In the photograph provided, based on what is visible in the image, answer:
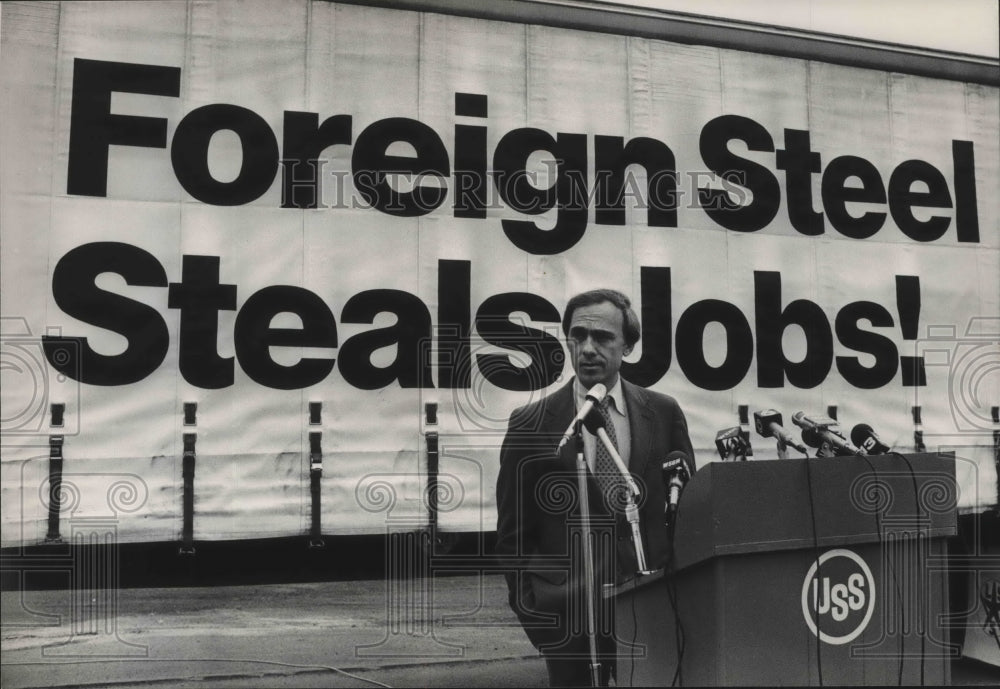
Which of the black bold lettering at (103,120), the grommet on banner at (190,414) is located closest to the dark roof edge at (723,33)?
the black bold lettering at (103,120)

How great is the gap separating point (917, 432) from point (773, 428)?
3.98ft

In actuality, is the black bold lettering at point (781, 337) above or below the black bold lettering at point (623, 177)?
below

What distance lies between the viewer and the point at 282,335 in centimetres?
461

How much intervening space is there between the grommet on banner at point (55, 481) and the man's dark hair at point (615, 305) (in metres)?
2.25

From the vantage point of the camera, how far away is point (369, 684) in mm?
5883

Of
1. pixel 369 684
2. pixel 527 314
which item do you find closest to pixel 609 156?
pixel 527 314

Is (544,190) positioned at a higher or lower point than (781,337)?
higher

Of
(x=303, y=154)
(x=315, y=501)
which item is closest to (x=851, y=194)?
(x=303, y=154)

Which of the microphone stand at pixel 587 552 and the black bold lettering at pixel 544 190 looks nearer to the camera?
the microphone stand at pixel 587 552

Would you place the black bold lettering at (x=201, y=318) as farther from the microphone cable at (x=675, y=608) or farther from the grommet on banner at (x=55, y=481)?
the microphone cable at (x=675, y=608)

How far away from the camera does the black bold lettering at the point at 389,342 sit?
466cm

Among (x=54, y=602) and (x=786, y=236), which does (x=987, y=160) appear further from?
A: (x=54, y=602)

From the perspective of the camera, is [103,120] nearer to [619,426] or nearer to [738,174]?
[619,426]

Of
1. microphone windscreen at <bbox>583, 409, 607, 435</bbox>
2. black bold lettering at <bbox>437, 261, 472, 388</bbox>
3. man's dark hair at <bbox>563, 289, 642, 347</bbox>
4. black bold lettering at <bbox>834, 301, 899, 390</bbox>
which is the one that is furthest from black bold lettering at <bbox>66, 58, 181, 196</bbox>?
black bold lettering at <bbox>834, 301, 899, 390</bbox>
